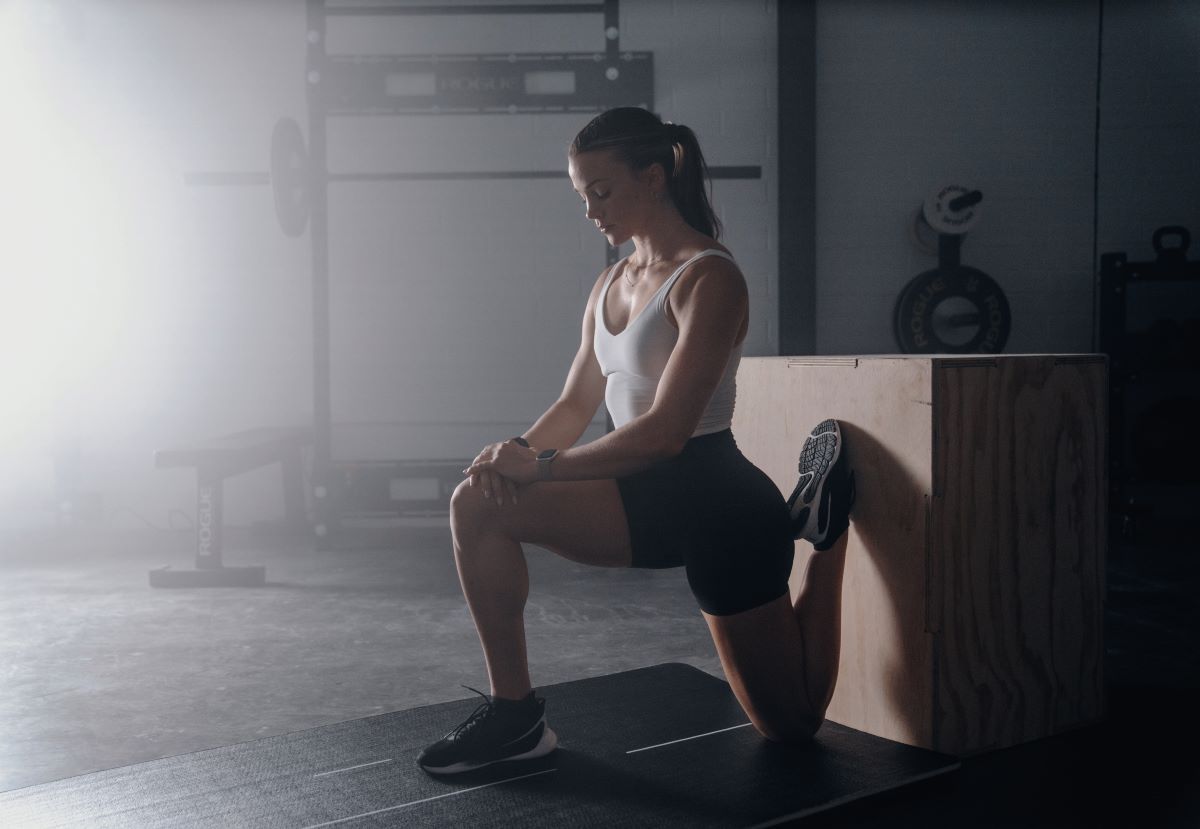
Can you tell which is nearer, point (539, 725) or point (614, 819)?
point (614, 819)

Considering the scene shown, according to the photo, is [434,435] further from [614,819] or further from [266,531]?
[614,819]

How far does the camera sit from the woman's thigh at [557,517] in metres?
1.61

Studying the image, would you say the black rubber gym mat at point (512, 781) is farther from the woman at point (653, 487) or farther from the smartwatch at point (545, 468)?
the smartwatch at point (545, 468)

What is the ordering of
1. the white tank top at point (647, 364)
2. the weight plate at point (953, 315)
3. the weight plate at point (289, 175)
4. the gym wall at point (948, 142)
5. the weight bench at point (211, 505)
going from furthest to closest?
the gym wall at point (948, 142) → the weight plate at point (953, 315) → the weight plate at point (289, 175) → the weight bench at point (211, 505) → the white tank top at point (647, 364)

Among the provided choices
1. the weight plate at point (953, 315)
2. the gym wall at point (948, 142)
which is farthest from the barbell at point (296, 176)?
the weight plate at point (953, 315)

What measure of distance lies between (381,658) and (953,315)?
3.37m

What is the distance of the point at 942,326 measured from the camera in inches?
193

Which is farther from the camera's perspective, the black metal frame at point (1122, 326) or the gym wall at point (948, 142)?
the gym wall at point (948, 142)

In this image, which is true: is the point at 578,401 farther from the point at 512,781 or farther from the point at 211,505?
the point at 211,505

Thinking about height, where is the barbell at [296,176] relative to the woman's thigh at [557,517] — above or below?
above

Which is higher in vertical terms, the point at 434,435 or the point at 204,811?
the point at 434,435

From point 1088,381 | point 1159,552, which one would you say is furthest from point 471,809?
point 1159,552

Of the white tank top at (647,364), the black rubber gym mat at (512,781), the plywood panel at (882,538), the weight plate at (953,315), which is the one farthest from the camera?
the weight plate at (953,315)

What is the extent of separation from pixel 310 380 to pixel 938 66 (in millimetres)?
3518
